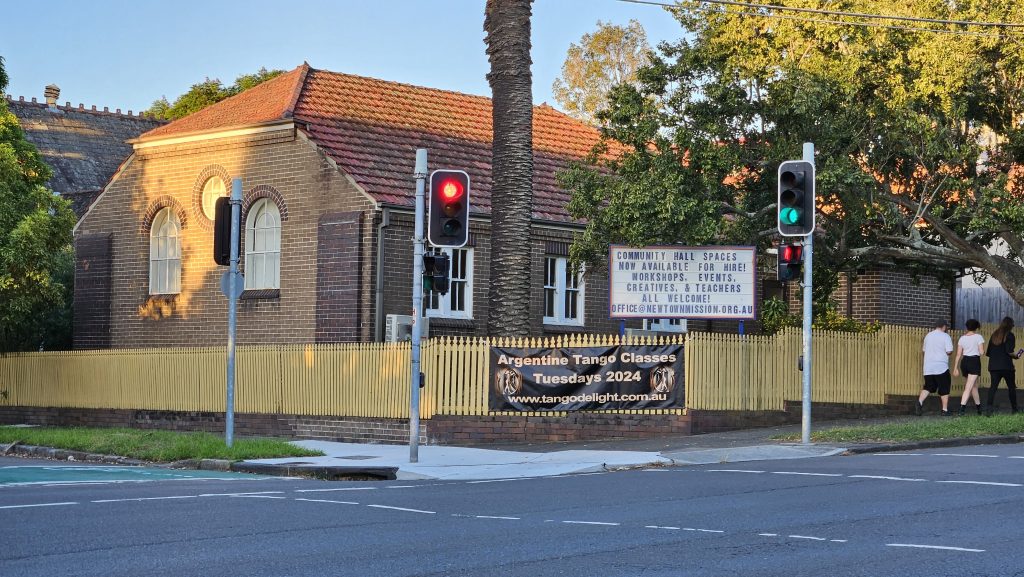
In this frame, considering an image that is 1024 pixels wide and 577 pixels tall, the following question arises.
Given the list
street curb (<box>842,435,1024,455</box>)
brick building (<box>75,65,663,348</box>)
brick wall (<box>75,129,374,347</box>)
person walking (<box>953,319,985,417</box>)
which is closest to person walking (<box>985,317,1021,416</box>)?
person walking (<box>953,319,985,417</box>)

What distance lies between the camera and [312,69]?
102ft

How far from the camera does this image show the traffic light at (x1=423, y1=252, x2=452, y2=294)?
17859 millimetres

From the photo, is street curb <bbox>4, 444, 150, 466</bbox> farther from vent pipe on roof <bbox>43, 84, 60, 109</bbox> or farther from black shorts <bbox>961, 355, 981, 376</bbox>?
vent pipe on roof <bbox>43, 84, 60, 109</bbox>

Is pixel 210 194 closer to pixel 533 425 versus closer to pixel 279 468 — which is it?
pixel 533 425

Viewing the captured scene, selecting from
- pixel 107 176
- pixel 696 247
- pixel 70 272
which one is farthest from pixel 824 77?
pixel 107 176

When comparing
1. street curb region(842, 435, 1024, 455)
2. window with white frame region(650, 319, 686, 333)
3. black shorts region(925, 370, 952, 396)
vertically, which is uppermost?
window with white frame region(650, 319, 686, 333)

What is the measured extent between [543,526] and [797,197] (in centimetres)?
956

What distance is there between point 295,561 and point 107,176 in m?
46.3

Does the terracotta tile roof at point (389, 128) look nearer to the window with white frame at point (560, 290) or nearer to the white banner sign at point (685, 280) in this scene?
the window with white frame at point (560, 290)

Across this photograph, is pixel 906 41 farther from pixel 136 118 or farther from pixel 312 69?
pixel 136 118

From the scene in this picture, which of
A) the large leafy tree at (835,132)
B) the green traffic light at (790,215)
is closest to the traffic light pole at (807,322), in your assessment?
the green traffic light at (790,215)

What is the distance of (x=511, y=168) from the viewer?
23250 mm

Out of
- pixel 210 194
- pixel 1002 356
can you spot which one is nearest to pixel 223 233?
pixel 210 194

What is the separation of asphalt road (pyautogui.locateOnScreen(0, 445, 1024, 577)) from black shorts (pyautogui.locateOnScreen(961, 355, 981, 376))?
9545 mm
